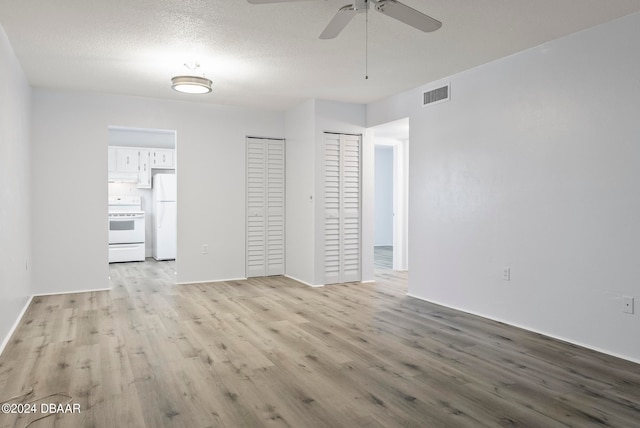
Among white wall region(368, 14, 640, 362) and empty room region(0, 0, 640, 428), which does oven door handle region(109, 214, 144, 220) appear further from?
white wall region(368, 14, 640, 362)

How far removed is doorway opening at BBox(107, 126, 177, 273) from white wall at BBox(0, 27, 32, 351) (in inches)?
116

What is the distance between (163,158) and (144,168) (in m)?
0.40

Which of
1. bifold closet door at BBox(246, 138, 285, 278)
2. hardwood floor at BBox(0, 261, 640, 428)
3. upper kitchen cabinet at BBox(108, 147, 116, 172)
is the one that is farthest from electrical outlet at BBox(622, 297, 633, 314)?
upper kitchen cabinet at BBox(108, 147, 116, 172)

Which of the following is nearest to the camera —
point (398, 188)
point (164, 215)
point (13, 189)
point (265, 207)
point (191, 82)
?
point (13, 189)

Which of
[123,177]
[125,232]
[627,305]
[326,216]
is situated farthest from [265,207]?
[627,305]

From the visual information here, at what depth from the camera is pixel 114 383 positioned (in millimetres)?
2701

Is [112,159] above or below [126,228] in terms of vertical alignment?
above

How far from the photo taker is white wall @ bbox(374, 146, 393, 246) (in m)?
11.2

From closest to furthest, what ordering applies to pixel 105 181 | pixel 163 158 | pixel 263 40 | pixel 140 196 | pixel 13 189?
pixel 263 40
pixel 13 189
pixel 105 181
pixel 163 158
pixel 140 196

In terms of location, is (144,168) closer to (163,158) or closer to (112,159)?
(163,158)

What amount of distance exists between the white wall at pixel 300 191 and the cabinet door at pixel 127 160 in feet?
11.0

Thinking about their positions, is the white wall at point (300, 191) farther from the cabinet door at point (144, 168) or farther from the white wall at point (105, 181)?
the cabinet door at point (144, 168)

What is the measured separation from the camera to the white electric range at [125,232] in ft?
25.7

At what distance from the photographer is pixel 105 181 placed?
5594 millimetres
